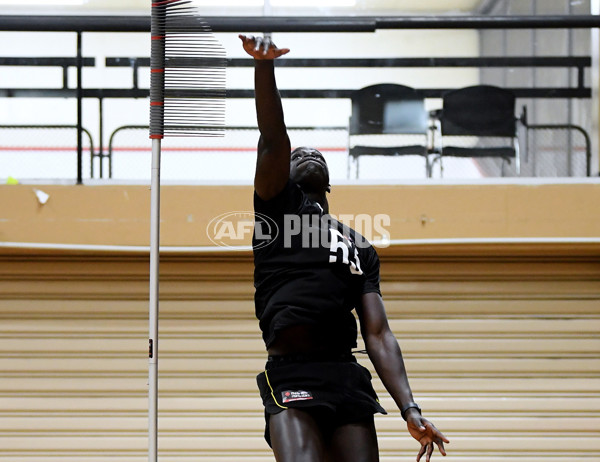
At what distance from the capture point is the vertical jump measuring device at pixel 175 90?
10.3ft

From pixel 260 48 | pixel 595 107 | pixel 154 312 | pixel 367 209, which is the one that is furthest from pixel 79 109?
pixel 595 107

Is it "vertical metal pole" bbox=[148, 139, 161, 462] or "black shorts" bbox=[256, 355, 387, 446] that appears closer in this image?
"black shorts" bbox=[256, 355, 387, 446]

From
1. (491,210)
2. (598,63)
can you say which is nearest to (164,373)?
(491,210)

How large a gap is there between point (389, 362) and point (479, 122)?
3.20 metres

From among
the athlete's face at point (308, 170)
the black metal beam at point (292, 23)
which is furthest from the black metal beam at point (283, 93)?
the athlete's face at point (308, 170)

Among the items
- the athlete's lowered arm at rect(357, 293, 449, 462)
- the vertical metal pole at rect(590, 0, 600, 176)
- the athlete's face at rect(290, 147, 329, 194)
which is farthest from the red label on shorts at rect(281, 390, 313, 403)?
the vertical metal pole at rect(590, 0, 600, 176)

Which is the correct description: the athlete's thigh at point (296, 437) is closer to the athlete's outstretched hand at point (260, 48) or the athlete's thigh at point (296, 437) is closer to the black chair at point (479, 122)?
the athlete's outstretched hand at point (260, 48)

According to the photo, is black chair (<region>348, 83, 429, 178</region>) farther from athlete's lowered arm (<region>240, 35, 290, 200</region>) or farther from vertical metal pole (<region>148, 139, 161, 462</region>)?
athlete's lowered arm (<region>240, 35, 290, 200</region>)

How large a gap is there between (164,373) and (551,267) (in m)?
3.04

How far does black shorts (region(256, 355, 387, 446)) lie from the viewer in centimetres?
284

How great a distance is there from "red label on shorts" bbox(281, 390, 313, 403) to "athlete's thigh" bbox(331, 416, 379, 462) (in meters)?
0.19

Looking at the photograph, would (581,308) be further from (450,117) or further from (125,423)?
(125,423)

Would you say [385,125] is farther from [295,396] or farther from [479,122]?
[295,396]

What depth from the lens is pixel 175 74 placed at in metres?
3.24
